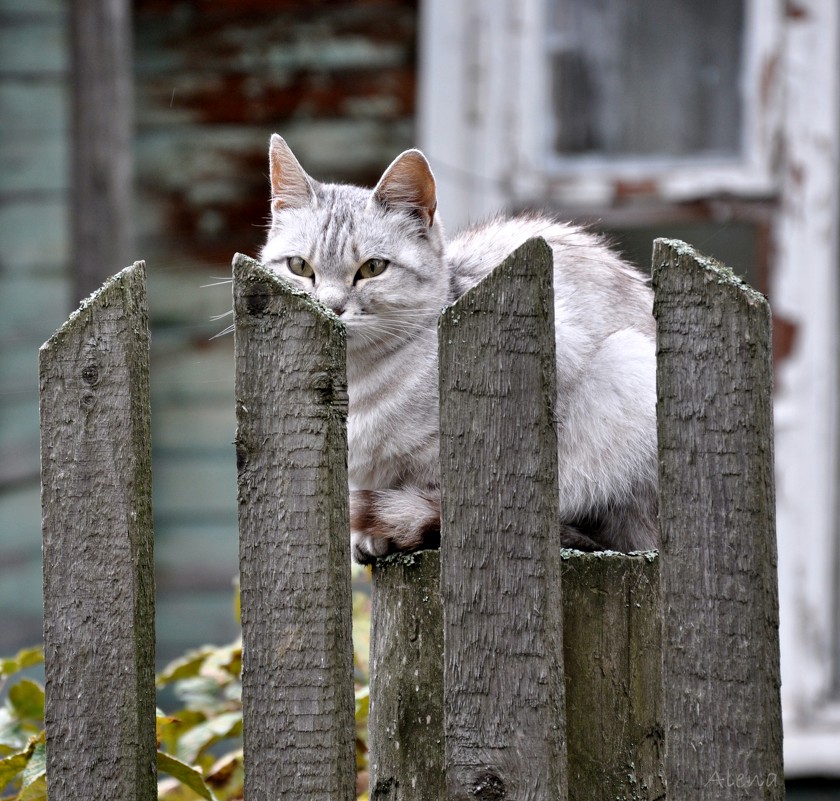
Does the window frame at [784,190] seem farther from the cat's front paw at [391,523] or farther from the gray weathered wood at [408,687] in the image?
the gray weathered wood at [408,687]

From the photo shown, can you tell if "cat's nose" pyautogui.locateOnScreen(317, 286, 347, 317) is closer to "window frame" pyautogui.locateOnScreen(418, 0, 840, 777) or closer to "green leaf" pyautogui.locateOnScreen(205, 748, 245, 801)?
"green leaf" pyautogui.locateOnScreen(205, 748, 245, 801)

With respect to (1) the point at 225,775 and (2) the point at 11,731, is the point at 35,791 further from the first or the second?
(1) the point at 225,775

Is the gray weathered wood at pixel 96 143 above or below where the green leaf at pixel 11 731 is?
above

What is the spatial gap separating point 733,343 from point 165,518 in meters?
3.05

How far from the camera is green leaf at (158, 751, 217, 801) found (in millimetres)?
1715

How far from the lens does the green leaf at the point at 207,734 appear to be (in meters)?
2.04

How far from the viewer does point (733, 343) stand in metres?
1.40

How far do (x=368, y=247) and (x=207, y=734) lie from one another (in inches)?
38.8

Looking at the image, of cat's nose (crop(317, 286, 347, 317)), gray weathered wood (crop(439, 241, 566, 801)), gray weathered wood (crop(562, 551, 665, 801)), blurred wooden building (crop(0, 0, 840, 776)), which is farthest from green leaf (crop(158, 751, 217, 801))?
blurred wooden building (crop(0, 0, 840, 776))

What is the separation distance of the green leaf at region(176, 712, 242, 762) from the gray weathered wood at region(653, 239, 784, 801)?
0.93 metres

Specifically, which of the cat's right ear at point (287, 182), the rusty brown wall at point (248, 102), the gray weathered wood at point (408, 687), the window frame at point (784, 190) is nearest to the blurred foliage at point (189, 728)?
the gray weathered wood at point (408, 687)

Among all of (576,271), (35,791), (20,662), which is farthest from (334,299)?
(35,791)

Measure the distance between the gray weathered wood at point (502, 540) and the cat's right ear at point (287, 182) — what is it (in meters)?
0.92

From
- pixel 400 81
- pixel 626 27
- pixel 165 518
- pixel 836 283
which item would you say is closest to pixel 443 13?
pixel 400 81
